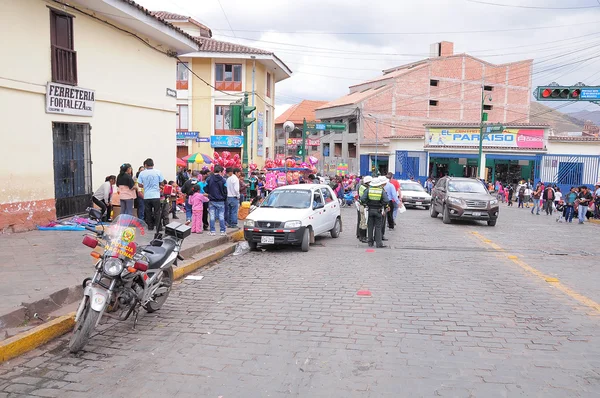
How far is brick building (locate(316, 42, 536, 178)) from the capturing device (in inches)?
1984

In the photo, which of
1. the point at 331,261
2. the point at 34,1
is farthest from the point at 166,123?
the point at 331,261

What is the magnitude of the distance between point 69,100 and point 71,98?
0.34 feet

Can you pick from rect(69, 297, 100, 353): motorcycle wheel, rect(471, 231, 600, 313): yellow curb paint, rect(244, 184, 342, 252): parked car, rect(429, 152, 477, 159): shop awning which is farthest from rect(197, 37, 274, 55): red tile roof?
rect(69, 297, 100, 353): motorcycle wheel

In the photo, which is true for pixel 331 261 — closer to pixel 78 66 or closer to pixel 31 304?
pixel 31 304

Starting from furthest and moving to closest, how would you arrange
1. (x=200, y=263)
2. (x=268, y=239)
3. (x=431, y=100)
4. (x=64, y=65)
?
(x=431, y=100) → (x=64, y=65) → (x=268, y=239) → (x=200, y=263)

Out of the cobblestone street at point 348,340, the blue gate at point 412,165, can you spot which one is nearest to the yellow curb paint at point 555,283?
the cobblestone street at point 348,340

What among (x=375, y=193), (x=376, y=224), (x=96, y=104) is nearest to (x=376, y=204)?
(x=375, y=193)

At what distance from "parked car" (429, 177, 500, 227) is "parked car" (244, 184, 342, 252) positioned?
18.5 feet

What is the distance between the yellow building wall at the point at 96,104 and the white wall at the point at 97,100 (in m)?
0.02

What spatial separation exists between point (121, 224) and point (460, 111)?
53.2 metres

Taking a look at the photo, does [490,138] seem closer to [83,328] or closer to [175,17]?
[175,17]

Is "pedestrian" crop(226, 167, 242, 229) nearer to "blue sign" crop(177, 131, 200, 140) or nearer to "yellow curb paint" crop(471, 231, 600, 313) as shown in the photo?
"yellow curb paint" crop(471, 231, 600, 313)

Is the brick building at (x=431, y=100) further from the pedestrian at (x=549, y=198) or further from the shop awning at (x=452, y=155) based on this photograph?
the pedestrian at (x=549, y=198)

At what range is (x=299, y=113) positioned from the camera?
75.4 m
